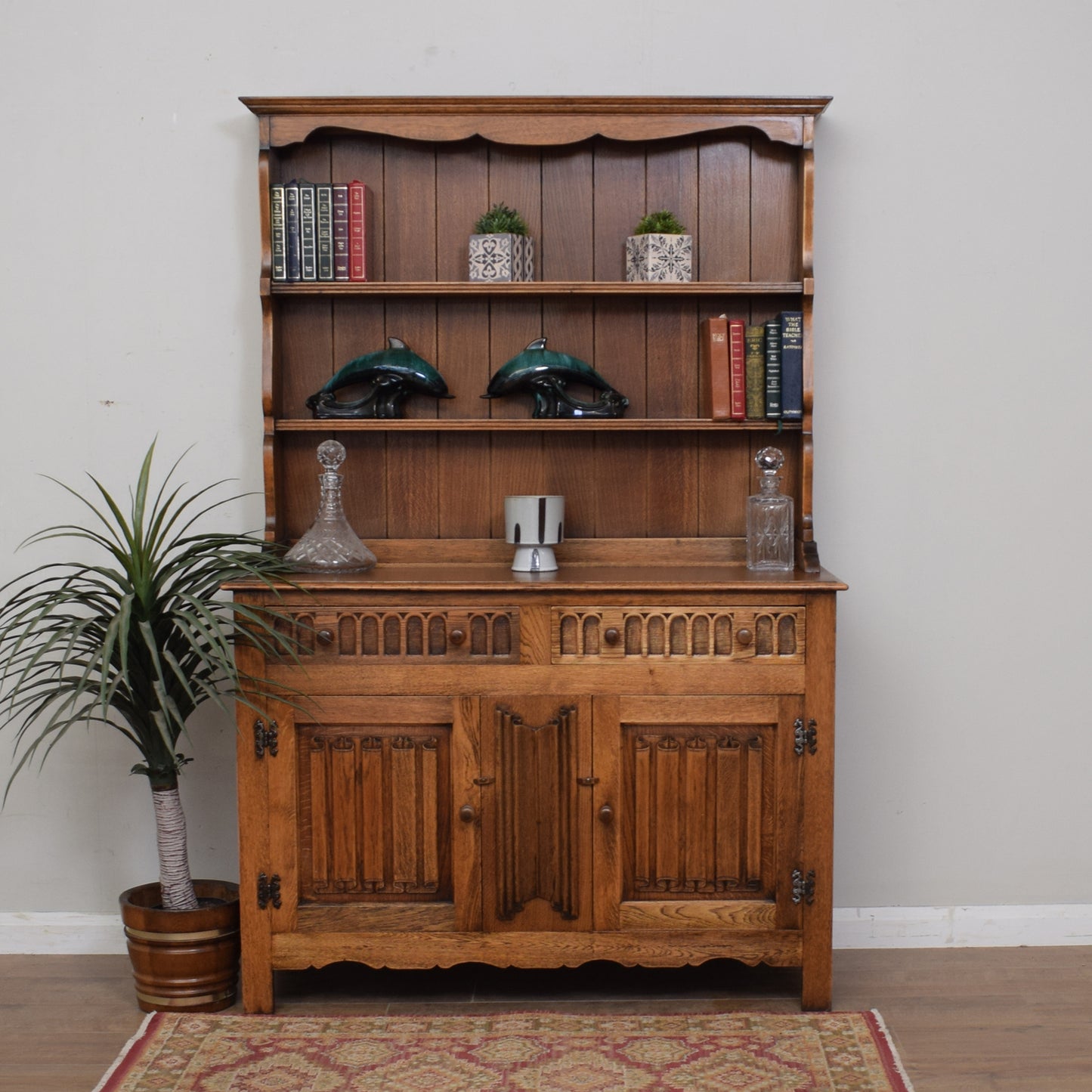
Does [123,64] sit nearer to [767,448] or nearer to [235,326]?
[235,326]

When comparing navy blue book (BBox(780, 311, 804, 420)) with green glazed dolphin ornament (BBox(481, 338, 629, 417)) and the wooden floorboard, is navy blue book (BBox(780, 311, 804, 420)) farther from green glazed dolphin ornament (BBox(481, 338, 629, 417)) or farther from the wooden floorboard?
the wooden floorboard

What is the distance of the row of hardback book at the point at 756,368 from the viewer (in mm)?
2963

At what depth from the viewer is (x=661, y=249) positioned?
295 centimetres

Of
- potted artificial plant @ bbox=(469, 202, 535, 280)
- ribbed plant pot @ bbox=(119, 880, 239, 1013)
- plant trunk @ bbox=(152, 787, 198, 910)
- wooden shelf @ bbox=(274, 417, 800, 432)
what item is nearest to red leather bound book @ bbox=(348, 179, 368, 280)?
potted artificial plant @ bbox=(469, 202, 535, 280)

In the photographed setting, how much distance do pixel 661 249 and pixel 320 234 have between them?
2.78ft

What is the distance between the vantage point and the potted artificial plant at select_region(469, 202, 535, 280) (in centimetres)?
295

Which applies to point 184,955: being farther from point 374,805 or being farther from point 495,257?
point 495,257

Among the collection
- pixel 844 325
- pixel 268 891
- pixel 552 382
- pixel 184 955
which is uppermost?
pixel 844 325

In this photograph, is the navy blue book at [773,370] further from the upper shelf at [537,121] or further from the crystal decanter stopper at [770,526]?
the upper shelf at [537,121]

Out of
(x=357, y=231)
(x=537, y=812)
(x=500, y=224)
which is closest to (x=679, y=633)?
(x=537, y=812)

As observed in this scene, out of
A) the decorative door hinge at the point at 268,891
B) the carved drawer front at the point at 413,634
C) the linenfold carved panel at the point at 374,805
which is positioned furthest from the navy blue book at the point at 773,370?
the decorative door hinge at the point at 268,891

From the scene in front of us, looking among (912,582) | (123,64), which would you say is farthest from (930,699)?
(123,64)

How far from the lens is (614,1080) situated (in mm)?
2447

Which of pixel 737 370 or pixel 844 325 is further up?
pixel 844 325
